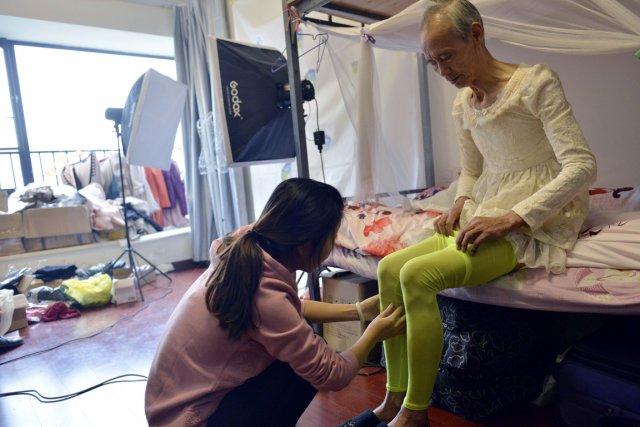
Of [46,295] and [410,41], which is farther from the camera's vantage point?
[46,295]

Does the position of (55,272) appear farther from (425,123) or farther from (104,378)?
(425,123)

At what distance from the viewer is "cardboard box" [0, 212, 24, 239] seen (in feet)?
10.3

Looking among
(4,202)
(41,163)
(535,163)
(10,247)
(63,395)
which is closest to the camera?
A: (535,163)

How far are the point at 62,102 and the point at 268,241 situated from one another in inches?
152

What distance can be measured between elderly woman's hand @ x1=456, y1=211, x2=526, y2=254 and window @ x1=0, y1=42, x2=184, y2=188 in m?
3.37

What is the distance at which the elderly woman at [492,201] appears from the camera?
41.6 inches

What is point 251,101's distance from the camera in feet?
6.81

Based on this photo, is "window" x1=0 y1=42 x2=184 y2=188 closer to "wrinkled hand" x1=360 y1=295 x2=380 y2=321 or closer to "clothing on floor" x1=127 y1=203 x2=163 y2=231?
"clothing on floor" x1=127 y1=203 x2=163 y2=231

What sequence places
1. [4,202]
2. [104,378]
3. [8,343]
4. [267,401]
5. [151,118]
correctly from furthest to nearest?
[4,202]
[151,118]
[8,343]
[104,378]
[267,401]

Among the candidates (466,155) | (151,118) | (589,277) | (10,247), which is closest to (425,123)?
(466,155)

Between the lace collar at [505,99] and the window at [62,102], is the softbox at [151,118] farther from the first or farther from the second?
the lace collar at [505,99]

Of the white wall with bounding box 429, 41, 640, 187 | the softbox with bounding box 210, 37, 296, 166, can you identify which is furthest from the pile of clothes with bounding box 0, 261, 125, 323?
the white wall with bounding box 429, 41, 640, 187

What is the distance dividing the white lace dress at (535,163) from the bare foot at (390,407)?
1.58ft

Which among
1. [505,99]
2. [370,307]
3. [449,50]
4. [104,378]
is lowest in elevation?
[104,378]
